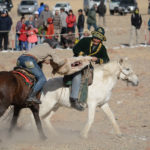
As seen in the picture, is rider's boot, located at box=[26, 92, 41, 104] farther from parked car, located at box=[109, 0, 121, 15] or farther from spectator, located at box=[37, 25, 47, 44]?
parked car, located at box=[109, 0, 121, 15]

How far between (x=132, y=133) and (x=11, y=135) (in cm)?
277

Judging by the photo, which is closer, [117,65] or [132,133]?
[117,65]

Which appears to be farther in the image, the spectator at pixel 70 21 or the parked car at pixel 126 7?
the parked car at pixel 126 7

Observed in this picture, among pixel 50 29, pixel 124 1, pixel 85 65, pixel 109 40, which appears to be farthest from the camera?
pixel 124 1

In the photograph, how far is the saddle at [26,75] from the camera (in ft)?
29.6

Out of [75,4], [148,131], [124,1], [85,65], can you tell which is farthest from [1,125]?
[75,4]

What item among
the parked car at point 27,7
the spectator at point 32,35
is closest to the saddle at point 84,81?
the spectator at point 32,35

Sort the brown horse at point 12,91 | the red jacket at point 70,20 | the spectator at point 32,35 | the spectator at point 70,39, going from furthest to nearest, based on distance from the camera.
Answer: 1. the red jacket at point 70,20
2. the spectator at point 70,39
3. the spectator at point 32,35
4. the brown horse at point 12,91

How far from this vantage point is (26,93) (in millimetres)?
9062

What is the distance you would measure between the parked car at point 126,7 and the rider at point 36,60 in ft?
98.1

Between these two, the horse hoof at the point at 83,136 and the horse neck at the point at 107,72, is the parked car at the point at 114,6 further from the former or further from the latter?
the horse hoof at the point at 83,136

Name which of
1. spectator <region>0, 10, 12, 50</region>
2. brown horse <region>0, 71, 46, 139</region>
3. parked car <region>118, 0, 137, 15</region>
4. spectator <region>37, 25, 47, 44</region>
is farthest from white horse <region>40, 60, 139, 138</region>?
parked car <region>118, 0, 137, 15</region>

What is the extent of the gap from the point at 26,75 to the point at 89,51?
5.11ft

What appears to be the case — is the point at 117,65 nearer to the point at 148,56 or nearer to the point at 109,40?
the point at 148,56
